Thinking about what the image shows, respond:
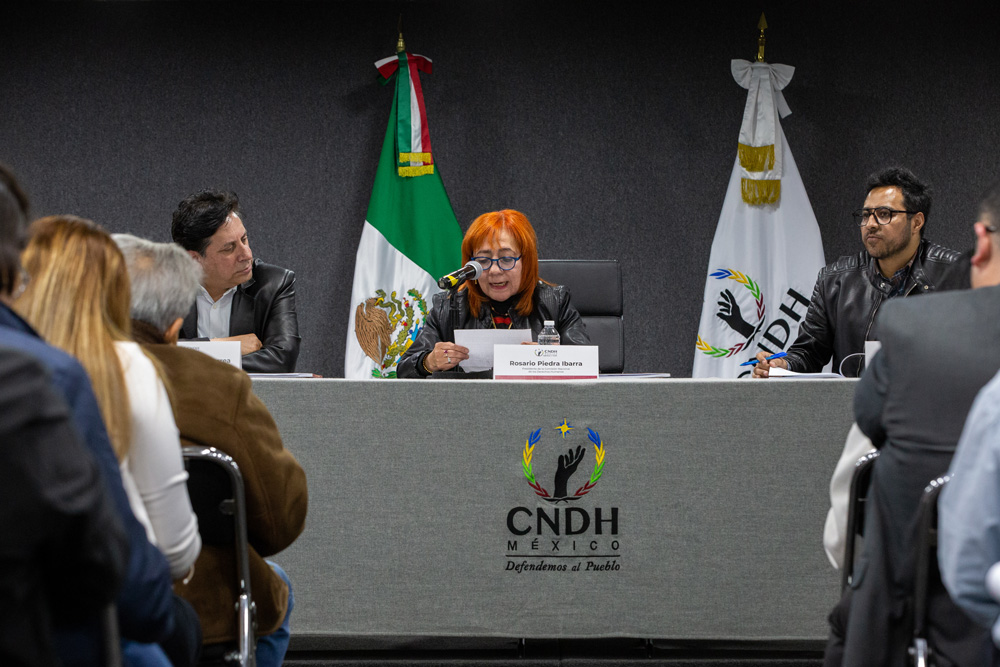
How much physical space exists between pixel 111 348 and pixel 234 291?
2040 millimetres

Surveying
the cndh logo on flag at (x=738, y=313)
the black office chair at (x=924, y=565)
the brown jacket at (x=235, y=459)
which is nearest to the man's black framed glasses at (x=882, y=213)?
the cndh logo on flag at (x=738, y=313)

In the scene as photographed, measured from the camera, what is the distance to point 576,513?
2.11m

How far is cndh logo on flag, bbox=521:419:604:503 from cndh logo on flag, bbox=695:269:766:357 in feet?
7.24

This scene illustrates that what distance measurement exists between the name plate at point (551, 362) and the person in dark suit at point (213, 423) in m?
0.86

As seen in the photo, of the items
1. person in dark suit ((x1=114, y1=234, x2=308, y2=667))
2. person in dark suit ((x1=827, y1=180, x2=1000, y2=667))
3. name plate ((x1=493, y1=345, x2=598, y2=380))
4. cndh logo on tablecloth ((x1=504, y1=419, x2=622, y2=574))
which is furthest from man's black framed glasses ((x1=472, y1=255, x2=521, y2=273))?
person in dark suit ((x1=827, y1=180, x2=1000, y2=667))

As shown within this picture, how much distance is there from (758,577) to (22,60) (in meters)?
4.27

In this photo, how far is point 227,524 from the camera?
4.45 feet

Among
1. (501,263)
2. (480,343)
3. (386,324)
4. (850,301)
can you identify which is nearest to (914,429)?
(480,343)

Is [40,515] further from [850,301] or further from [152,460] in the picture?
[850,301]

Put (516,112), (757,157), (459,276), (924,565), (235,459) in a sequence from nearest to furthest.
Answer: (924,565) < (235,459) < (459,276) < (757,157) < (516,112)

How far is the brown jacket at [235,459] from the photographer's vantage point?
1306 millimetres

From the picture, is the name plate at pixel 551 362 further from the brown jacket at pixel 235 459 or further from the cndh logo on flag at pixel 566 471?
the brown jacket at pixel 235 459

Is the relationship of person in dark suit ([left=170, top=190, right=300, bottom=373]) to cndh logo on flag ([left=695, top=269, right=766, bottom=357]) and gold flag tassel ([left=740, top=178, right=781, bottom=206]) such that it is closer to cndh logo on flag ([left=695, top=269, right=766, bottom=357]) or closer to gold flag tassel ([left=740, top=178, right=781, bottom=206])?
cndh logo on flag ([left=695, top=269, right=766, bottom=357])

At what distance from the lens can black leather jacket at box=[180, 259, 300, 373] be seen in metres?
2.98
